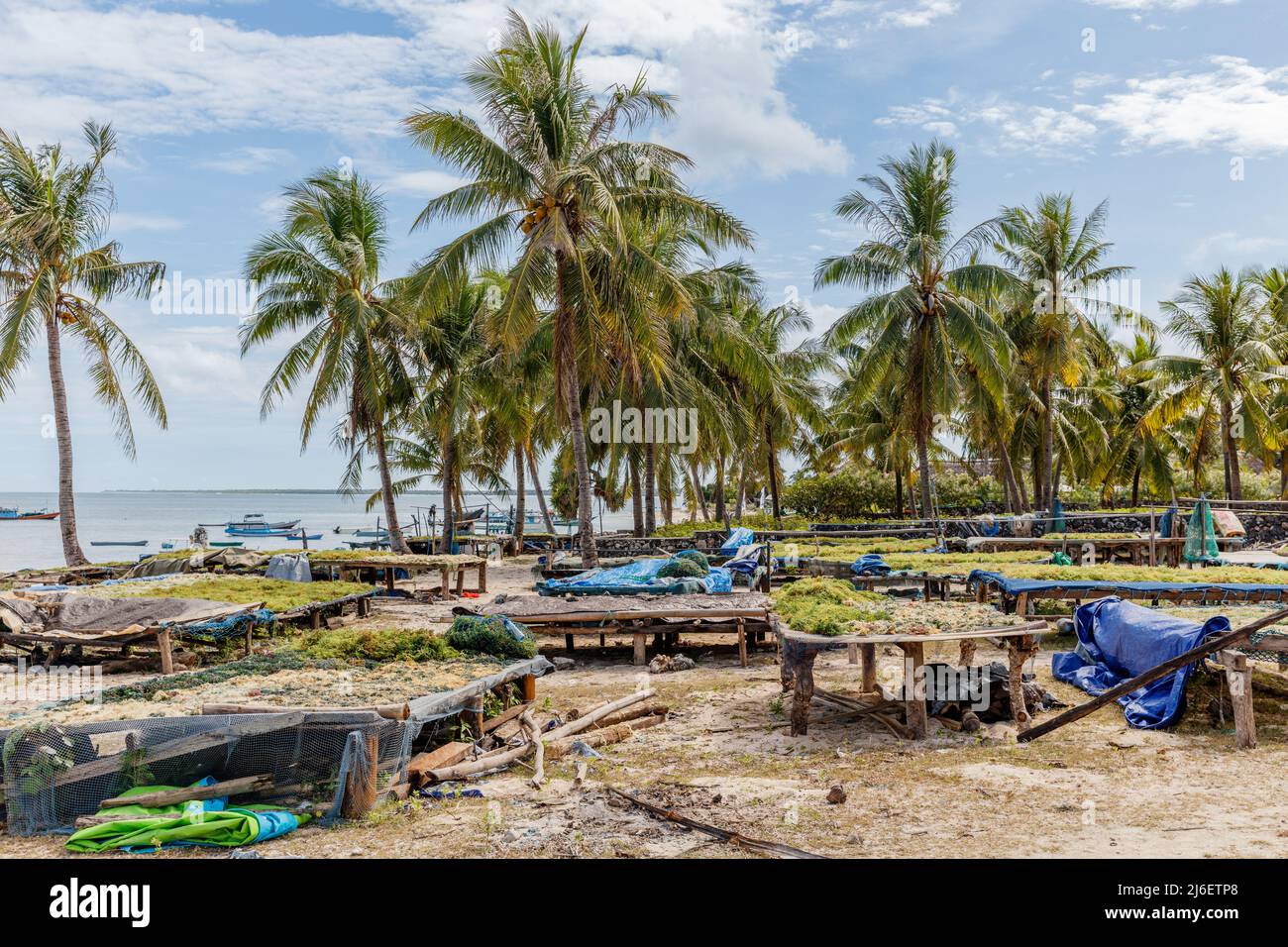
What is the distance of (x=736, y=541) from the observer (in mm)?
22000

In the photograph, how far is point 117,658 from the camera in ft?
42.8

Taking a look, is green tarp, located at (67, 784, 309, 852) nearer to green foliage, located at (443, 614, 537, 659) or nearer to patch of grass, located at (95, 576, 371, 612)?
green foliage, located at (443, 614, 537, 659)

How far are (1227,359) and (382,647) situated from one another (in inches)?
→ 1111

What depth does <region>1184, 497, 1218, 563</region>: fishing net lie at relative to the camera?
56.9 ft

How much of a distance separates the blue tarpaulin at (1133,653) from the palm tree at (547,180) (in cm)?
1143

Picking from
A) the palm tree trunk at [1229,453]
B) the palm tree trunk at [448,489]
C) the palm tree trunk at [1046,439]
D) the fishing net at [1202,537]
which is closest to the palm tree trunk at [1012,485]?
the palm tree trunk at [1046,439]

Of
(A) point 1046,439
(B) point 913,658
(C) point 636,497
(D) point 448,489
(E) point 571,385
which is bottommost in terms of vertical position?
(B) point 913,658

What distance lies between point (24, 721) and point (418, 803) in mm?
3092

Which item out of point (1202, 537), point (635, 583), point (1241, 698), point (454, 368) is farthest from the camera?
point (454, 368)

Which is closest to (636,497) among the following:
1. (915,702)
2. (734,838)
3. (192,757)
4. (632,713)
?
(632,713)

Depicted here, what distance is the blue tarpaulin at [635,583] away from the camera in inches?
591

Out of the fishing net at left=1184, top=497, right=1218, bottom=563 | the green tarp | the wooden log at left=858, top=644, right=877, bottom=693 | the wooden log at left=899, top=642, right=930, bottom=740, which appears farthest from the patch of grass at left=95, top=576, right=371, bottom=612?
the fishing net at left=1184, top=497, right=1218, bottom=563

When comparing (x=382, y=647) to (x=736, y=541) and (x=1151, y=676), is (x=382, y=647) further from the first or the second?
(x=736, y=541)
